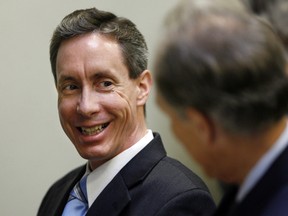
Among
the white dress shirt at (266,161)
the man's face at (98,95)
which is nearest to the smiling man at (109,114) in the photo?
the man's face at (98,95)

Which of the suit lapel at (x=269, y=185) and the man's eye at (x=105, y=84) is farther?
the man's eye at (x=105, y=84)

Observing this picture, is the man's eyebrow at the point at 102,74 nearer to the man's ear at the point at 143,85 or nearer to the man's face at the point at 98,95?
the man's face at the point at 98,95

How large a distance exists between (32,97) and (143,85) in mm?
770

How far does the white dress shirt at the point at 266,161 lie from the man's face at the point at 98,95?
664mm

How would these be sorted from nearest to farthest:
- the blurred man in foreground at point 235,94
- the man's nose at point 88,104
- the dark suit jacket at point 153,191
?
the blurred man in foreground at point 235,94
the dark suit jacket at point 153,191
the man's nose at point 88,104

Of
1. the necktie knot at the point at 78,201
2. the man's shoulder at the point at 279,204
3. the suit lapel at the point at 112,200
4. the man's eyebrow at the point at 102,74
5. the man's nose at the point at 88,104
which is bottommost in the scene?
the necktie knot at the point at 78,201

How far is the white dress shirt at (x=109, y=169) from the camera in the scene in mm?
1431

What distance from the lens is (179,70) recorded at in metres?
0.76

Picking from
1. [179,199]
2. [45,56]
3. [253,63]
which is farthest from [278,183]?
[45,56]

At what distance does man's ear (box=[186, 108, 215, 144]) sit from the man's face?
636 millimetres

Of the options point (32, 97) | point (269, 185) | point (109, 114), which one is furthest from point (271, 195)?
point (32, 97)

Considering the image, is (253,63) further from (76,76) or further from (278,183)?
(76,76)

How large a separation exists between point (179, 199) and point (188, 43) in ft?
2.03

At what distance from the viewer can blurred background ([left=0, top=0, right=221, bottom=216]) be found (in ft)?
6.76
